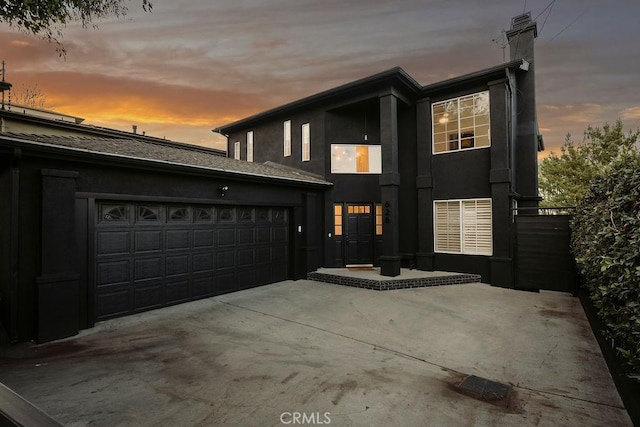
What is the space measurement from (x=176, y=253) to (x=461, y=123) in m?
10.8

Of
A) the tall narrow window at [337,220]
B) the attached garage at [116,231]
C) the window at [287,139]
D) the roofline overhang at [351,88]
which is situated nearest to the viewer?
the attached garage at [116,231]

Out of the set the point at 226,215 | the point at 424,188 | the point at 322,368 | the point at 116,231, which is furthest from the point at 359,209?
the point at 322,368

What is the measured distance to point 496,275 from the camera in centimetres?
1013

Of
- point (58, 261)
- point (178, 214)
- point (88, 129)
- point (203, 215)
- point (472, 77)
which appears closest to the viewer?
point (58, 261)

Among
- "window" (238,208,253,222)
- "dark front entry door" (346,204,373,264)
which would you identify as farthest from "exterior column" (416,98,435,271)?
"window" (238,208,253,222)

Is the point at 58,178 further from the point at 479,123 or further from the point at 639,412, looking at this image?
the point at 479,123

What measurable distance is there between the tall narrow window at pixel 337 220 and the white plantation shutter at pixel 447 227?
385cm

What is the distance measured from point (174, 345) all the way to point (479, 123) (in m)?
11.6

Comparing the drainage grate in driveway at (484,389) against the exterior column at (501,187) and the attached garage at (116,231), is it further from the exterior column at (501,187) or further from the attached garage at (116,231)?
the exterior column at (501,187)

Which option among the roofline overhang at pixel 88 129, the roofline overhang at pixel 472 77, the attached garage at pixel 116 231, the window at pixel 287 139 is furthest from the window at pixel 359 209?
the roofline overhang at pixel 88 129

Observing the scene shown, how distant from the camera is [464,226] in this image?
11.2 meters

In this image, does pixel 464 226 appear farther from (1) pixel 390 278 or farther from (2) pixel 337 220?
(2) pixel 337 220

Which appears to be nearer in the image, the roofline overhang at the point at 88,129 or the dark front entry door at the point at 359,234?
the roofline overhang at the point at 88,129

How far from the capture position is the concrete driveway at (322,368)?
11.0 ft
